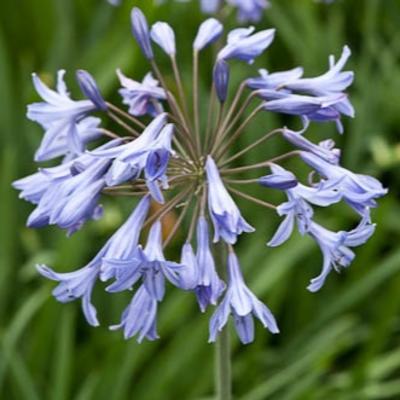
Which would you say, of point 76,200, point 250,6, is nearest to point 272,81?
point 76,200

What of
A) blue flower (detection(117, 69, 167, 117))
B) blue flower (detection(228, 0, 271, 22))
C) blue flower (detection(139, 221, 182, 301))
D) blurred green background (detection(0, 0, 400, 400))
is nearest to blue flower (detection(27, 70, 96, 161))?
blue flower (detection(117, 69, 167, 117))

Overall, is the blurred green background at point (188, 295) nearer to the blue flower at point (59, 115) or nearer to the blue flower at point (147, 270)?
the blue flower at point (59, 115)

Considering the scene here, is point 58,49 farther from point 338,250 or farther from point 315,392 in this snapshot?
point 338,250

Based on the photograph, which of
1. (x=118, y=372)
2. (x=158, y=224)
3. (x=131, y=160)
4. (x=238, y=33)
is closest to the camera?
(x=131, y=160)

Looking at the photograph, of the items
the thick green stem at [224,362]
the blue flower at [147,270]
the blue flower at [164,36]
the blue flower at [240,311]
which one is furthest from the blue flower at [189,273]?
the blue flower at [164,36]

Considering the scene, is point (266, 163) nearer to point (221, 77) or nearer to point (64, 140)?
point (221, 77)

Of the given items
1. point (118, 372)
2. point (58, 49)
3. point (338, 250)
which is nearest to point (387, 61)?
point (58, 49)

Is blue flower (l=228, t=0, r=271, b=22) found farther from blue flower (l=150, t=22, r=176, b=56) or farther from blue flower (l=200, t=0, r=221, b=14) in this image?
blue flower (l=150, t=22, r=176, b=56)

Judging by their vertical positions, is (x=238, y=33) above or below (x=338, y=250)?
above
